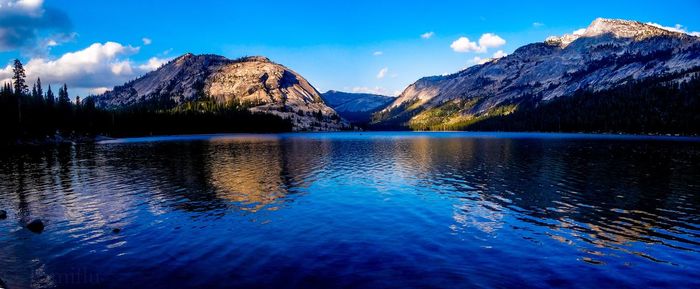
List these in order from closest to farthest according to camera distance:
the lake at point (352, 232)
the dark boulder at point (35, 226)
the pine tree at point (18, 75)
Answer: the lake at point (352, 232), the dark boulder at point (35, 226), the pine tree at point (18, 75)

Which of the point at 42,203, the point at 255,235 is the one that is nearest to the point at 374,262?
the point at 255,235

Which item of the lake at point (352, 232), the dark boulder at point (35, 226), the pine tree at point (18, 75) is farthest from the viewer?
Answer: the pine tree at point (18, 75)

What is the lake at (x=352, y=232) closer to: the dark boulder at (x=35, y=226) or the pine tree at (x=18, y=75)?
the dark boulder at (x=35, y=226)

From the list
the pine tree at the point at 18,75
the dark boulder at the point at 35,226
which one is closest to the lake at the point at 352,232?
the dark boulder at the point at 35,226

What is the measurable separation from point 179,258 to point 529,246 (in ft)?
83.1

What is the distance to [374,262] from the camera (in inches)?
1046

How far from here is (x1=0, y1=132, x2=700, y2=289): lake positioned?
24.2m

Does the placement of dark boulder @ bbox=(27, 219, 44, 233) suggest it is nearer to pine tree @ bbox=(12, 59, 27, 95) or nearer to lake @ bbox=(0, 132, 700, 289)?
lake @ bbox=(0, 132, 700, 289)

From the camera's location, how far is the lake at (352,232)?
2416 centimetres

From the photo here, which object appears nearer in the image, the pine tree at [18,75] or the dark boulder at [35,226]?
the dark boulder at [35,226]

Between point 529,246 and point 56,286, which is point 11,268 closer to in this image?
point 56,286

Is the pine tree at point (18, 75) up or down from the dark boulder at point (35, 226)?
up

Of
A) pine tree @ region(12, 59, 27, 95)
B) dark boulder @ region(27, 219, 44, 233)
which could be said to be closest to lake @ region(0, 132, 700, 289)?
dark boulder @ region(27, 219, 44, 233)

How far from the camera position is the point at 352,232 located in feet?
113
